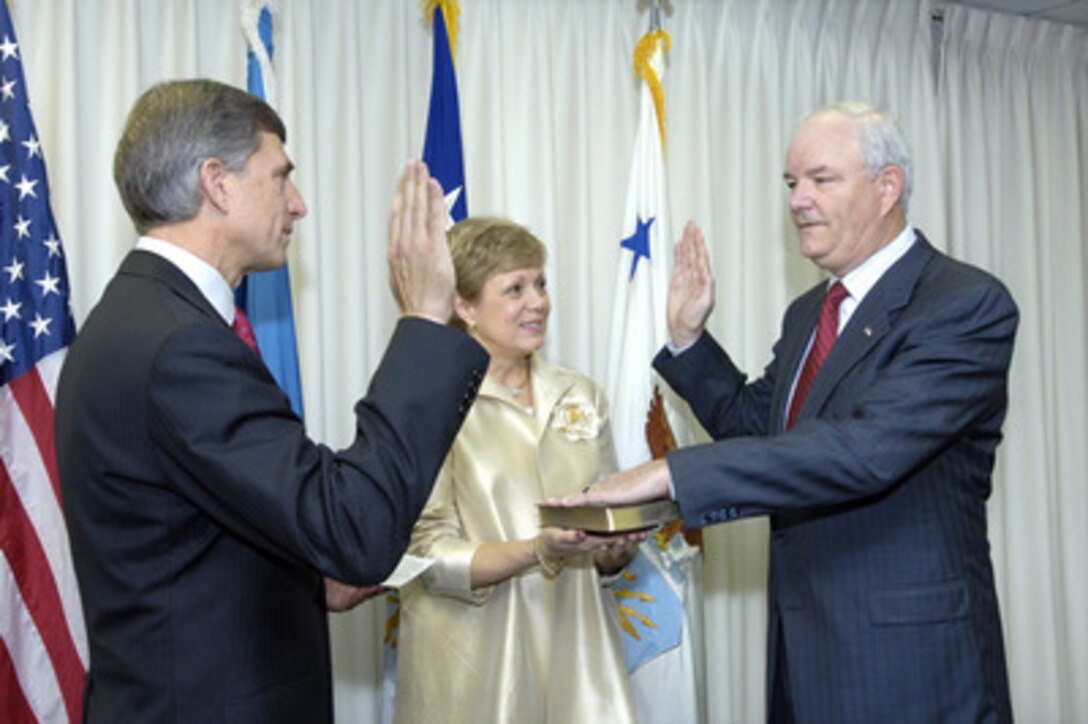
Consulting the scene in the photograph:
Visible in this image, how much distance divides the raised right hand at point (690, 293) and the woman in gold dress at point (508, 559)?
0.30m

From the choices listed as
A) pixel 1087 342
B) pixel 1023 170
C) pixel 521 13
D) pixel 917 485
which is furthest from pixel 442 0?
pixel 1087 342

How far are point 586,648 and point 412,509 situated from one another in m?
1.39

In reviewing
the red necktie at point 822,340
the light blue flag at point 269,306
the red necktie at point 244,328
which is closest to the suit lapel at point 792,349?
the red necktie at point 822,340

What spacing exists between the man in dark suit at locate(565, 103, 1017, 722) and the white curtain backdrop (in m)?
1.74

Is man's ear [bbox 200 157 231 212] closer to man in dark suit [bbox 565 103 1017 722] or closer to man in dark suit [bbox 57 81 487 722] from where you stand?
man in dark suit [bbox 57 81 487 722]

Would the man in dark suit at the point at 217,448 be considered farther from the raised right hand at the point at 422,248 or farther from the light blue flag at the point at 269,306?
the light blue flag at the point at 269,306

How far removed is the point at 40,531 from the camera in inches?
115

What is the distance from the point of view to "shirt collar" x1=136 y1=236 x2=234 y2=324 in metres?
1.69

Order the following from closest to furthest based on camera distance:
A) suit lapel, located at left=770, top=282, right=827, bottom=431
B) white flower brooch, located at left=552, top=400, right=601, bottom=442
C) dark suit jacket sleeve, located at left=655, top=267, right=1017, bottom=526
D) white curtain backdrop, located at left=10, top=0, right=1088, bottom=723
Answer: dark suit jacket sleeve, located at left=655, top=267, right=1017, bottom=526 < suit lapel, located at left=770, top=282, right=827, bottom=431 < white flower brooch, located at left=552, top=400, right=601, bottom=442 < white curtain backdrop, located at left=10, top=0, right=1088, bottom=723

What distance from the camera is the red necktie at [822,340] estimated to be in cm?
252

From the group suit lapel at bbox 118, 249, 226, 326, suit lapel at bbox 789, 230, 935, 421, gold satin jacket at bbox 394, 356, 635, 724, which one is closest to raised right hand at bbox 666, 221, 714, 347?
gold satin jacket at bbox 394, 356, 635, 724

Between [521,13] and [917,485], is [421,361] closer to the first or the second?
[917,485]

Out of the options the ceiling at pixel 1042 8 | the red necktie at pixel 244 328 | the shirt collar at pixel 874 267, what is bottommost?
the red necktie at pixel 244 328

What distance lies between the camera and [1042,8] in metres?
4.96
